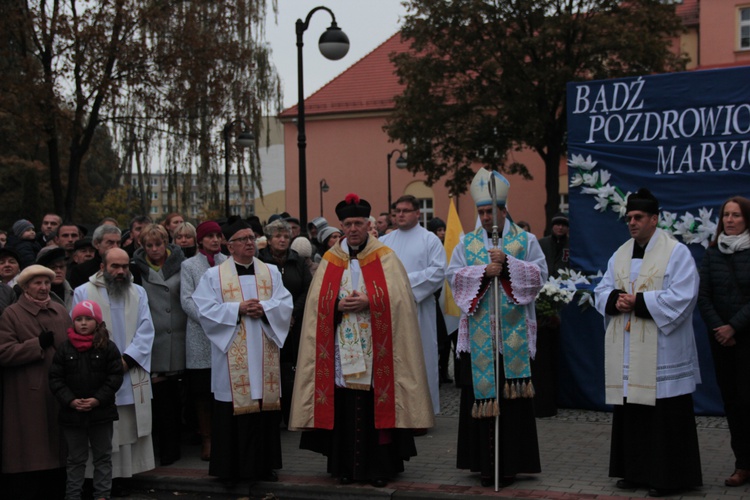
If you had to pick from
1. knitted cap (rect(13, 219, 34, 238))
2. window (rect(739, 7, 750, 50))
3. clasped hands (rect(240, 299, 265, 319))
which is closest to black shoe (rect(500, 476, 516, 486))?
clasped hands (rect(240, 299, 265, 319))

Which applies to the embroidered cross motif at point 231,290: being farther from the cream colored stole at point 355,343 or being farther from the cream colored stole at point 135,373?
the cream colored stole at point 355,343

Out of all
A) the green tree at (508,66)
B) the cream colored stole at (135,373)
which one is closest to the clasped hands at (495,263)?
the cream colored stole at (135,373)

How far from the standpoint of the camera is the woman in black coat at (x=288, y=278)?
28.9ft

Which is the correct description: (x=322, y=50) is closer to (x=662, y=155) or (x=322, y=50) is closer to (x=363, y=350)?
(x=662, y=155)

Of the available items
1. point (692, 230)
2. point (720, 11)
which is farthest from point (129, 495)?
point (720, 11)

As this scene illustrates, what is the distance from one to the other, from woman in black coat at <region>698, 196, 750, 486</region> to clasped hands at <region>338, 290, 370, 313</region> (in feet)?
8.16

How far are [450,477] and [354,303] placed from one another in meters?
1.54

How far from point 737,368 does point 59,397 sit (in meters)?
4.81

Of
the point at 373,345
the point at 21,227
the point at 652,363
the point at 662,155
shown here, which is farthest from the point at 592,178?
the point at 21,227

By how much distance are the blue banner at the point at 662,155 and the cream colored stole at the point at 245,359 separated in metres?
3.59

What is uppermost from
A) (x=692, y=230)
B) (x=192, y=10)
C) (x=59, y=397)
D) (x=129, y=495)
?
(x=192, y=10)

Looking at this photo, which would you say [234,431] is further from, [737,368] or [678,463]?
[737,368]

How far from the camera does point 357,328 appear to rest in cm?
719

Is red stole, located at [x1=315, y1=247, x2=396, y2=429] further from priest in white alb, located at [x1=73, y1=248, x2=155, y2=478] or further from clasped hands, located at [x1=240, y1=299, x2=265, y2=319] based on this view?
priest in white alb, located at [x1=73, y1=248, x2=155, y2=478]
